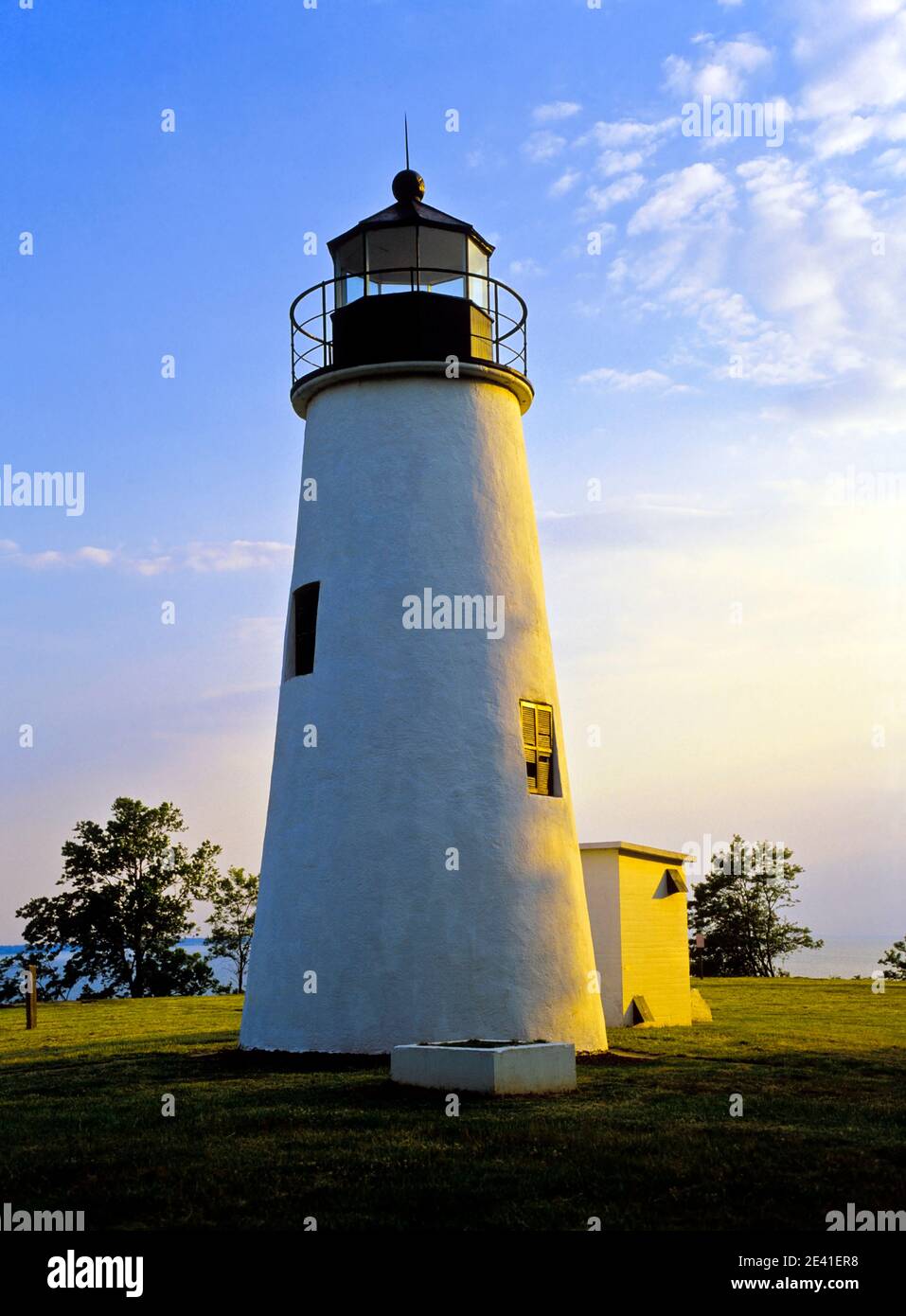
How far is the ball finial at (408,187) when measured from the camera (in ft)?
63.8

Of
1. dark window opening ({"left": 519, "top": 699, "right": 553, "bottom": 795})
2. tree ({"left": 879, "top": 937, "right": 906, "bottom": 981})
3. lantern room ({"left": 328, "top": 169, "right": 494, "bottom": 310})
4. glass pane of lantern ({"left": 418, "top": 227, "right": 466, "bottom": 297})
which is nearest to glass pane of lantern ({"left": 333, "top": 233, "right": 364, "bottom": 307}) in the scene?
lantern room ({"left": 328, "top": 169, "right": 494, "bottom": 310})

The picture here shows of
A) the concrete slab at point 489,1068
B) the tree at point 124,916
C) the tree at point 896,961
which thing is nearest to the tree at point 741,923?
the tree at point 896,961

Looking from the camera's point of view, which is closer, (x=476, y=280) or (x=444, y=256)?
(x=444, y=256)

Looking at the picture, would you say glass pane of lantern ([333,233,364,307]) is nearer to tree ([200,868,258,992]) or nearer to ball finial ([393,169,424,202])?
ball finial ([393,169,424,202])

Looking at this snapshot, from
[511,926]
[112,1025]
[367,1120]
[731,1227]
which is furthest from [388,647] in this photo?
[112,1025]

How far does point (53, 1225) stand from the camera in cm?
838

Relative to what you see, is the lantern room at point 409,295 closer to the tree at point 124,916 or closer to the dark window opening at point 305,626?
the dark window opening at point 305,626

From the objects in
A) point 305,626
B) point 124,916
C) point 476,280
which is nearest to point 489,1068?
point 305,626

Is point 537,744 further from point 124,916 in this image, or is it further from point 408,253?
point 124,916

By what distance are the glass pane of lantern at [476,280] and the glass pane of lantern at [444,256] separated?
122 millimetres

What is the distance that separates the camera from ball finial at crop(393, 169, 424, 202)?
19453 mm

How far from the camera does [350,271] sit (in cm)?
1934

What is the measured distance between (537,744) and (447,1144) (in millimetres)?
8288
